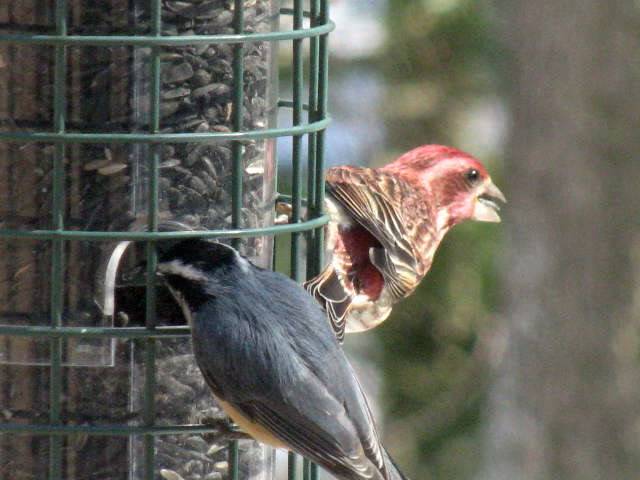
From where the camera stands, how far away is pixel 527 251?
10734mm

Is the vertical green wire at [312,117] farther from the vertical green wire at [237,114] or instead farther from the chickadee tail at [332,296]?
the vertical green wire at [237,114]

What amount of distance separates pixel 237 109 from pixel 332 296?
1.01 metres

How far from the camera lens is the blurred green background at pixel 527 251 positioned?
35.0 feet

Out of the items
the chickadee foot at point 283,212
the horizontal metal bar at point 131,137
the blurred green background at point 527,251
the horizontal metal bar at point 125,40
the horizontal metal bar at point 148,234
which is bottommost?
the blurred green background at point 527,251

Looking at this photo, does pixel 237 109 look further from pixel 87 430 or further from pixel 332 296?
pixel 87 430

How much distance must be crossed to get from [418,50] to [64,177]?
→ 20.4ft

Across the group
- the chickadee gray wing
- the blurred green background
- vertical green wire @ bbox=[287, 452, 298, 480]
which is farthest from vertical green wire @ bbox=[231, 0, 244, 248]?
the blurred green background

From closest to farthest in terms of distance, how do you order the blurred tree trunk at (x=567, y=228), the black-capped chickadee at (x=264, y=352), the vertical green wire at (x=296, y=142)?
1. the black-capped chickadee at (x=264, y=352)
2. the vertical green wire at (x=296, y=142)
3. the blurred tree trunk at (x=567, y=228)

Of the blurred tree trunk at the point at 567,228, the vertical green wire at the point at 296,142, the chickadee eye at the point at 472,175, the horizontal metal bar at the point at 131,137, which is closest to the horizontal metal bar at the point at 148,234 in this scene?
the vertical green wire at the point at 296,142

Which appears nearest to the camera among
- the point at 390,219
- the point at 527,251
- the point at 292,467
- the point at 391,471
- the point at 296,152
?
the point at 296,152

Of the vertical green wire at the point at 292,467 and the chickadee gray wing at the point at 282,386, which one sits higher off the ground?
the chickadee gray wing at the point at 282,386

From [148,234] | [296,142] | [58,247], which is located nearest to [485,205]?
[296,142]

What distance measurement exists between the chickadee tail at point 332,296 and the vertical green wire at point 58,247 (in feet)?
3.39

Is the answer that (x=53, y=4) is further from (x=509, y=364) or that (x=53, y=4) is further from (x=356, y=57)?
(x=356, y=57)
